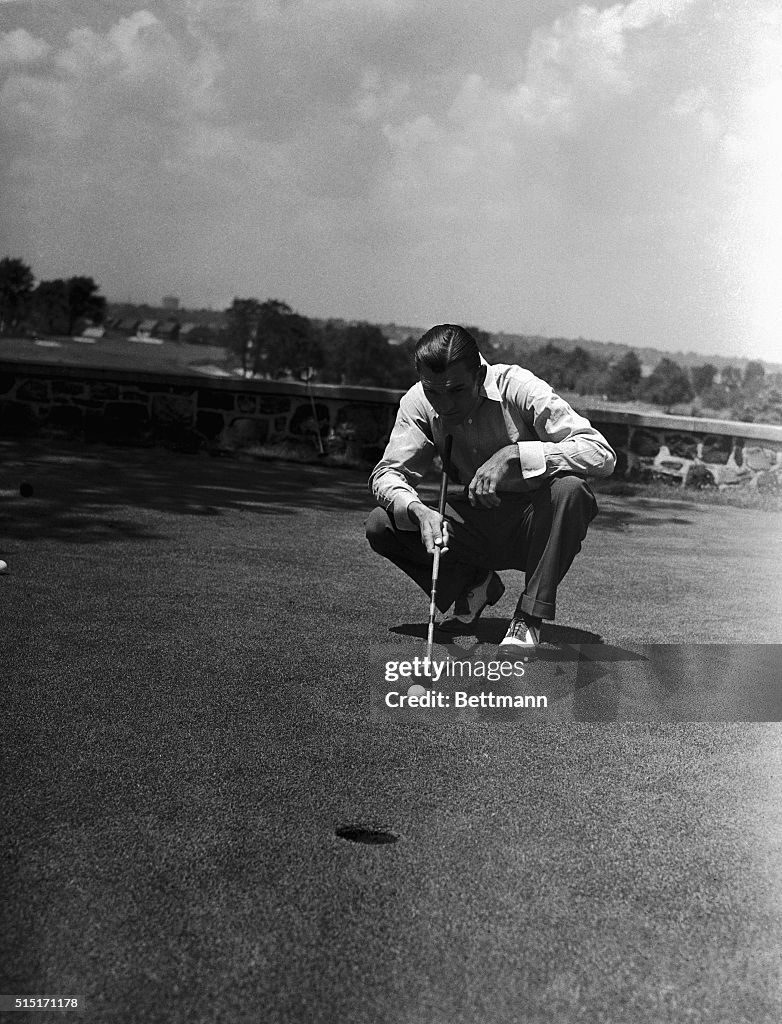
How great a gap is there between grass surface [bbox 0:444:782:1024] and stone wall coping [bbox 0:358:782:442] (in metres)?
5.58

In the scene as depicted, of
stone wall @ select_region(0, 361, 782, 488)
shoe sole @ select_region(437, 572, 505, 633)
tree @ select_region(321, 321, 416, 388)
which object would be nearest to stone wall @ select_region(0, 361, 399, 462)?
stone wall @ select_region(0, 361, 782, 488)

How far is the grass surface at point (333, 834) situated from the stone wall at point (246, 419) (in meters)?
5.61

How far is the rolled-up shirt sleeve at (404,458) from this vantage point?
12.5 ft

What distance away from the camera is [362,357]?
39.5 feet

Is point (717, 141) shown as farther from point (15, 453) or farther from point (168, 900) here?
point (168, 900)

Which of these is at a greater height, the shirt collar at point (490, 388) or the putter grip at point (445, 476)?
the shirt collar at point (490, 388)

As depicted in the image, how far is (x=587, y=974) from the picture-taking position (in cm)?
186

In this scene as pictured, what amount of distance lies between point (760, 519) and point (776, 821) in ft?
21.2

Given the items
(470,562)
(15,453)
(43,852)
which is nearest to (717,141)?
(15,453)

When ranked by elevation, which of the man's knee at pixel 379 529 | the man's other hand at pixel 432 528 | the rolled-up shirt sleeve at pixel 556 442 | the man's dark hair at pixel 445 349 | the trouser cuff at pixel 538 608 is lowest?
the trouser cuff at pixel 538 608

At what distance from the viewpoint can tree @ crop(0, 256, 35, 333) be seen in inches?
501

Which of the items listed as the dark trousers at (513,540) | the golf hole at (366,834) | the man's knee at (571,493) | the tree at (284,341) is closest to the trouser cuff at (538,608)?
the dark trousers at (513,540)

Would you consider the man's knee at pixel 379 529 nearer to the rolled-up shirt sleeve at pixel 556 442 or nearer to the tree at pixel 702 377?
the rolled-up shirt sleeve at pixel 556 442

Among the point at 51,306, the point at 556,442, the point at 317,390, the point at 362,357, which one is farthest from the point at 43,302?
the point at 556,442
